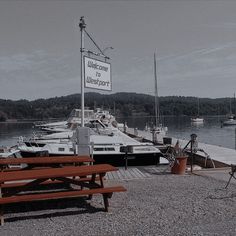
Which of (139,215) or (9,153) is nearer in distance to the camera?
(139,215)

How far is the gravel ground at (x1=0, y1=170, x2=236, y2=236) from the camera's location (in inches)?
227

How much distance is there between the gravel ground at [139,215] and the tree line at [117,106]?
270 ft

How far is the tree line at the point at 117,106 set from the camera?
345ft

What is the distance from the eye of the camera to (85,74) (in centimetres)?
1092

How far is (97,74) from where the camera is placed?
11.3 m

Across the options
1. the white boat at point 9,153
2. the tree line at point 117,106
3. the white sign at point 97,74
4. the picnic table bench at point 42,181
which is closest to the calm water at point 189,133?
the tree line at point 117,106

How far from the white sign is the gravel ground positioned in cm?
364

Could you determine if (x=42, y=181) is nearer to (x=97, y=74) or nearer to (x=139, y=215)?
(x=139, y=215)

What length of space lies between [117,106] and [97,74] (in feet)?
373

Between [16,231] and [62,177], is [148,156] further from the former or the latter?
[16,231]

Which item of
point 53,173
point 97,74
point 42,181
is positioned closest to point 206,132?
point 97,74

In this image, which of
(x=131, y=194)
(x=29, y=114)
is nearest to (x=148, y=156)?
(x=131, y=194)

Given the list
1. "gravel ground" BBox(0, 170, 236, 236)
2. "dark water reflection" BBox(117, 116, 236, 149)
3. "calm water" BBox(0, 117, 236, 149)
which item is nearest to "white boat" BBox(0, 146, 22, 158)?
"gravel ground" BBox(0, 170, 236, 236)

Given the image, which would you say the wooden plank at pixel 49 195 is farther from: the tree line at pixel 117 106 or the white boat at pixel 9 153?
the tree line at pixel 117 106
